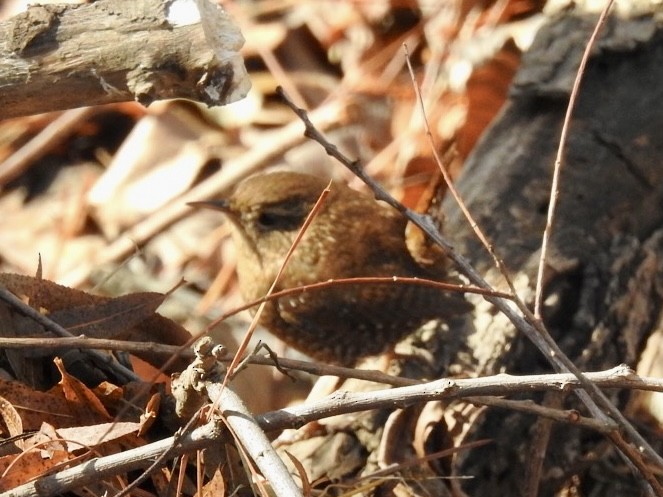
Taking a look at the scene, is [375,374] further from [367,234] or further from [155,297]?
[367,234]

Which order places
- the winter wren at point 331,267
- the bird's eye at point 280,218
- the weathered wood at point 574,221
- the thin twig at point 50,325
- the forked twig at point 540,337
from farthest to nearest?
1. the bird's eye at point 280,218
2. the winter wren at point 331,267
3. the weathered wood at point 574,221
4. the thin twig at point 50,325
5. the forked twig at point 540,337

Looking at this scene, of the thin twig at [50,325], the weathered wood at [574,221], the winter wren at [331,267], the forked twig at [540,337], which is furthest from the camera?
the winter wren at [331,267]

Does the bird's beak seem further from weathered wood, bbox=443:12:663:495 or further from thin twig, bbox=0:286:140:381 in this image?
thin twig, bbox=0:286:140:381

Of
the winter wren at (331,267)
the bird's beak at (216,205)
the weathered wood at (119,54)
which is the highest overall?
the weathered wood at (119,54)

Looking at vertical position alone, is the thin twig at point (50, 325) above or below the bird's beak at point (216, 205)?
Result: above

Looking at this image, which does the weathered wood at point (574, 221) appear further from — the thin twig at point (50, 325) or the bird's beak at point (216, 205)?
the thin twig at point (50, 325)

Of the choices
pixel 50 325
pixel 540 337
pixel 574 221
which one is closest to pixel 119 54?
pixel 50 325

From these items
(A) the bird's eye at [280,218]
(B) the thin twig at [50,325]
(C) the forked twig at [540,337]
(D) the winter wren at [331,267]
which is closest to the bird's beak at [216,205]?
(D) the winter wren at [331,267]

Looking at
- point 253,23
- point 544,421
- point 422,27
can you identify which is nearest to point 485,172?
point 544,421
